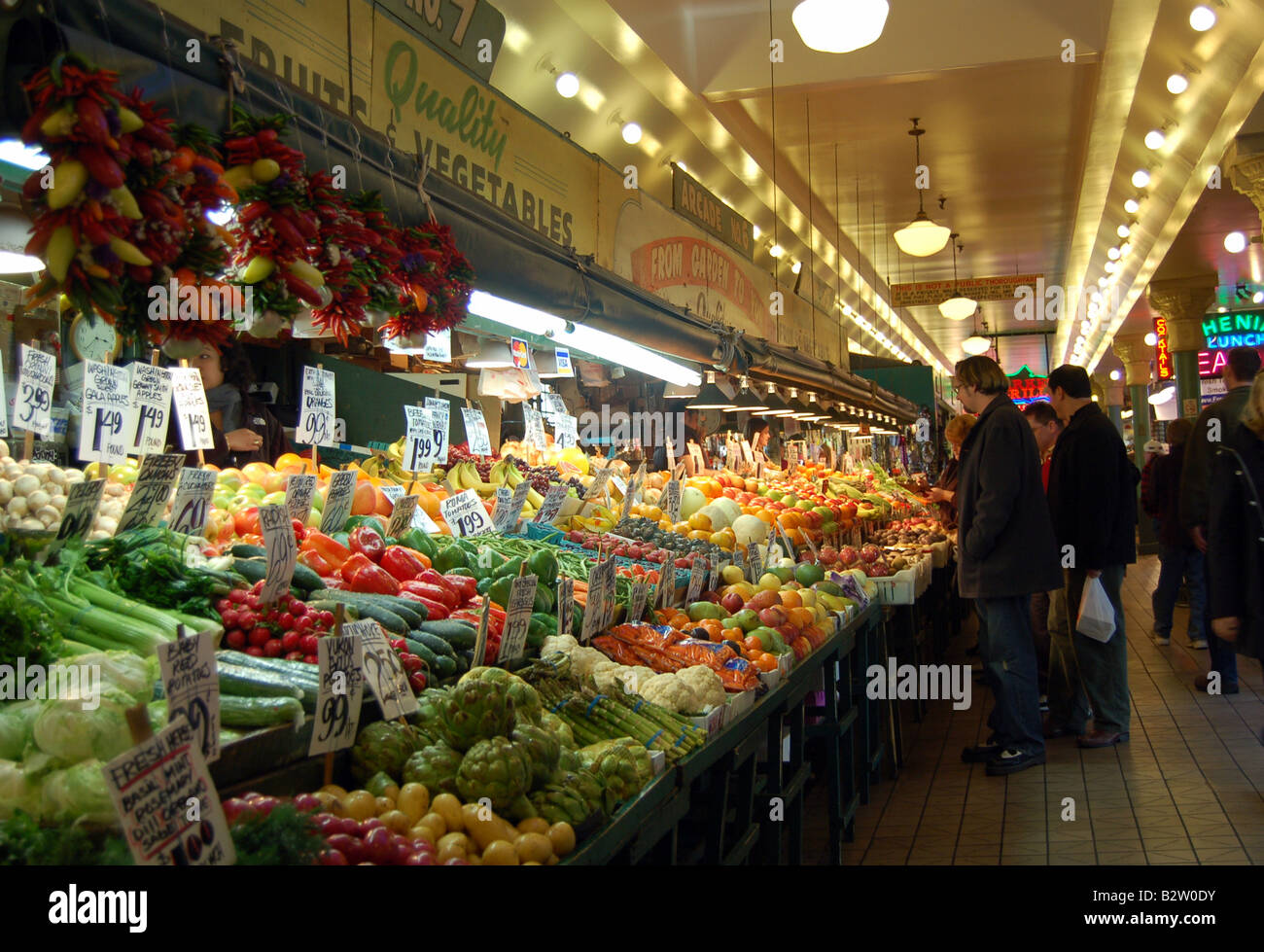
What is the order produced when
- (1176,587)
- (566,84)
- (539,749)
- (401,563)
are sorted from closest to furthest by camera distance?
1. (539,749)
2. (401,563)
3. (566,84)
4. (1176,587)

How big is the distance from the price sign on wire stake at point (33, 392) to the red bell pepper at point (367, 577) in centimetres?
90

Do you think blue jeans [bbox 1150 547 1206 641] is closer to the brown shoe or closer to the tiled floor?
the tiled floor

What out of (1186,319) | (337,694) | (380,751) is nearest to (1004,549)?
(380,751)

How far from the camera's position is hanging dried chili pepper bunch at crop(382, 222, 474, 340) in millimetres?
2689

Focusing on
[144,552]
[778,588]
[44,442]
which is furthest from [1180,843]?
[44,442]

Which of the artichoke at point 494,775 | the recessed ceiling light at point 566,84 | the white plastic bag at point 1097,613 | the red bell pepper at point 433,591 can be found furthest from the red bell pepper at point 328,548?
the recessed ceiling light at point 566,84

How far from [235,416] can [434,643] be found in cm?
426

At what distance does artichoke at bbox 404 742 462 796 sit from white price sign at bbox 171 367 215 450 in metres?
1.69

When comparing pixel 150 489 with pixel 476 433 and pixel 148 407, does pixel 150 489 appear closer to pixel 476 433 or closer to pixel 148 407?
pixel 148 407

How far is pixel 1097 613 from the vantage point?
5711 mm

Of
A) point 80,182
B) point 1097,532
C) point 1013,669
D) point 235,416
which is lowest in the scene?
point 1013,669

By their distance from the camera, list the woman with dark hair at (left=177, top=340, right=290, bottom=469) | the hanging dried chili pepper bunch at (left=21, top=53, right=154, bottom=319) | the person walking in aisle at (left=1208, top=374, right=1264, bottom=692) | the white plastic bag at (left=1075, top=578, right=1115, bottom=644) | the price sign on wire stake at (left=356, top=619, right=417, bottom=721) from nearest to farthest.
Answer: the hanging dried chili pepper bunch at (left=21, top=53, right=154, bottom=319), the price sign on wire stake at (left=356, top=619, right=417, bottom=721), the person walking in aisle at (left=1208, top=374, right=1264, bottom=692), the white plastic bag at (left=1075, top=578, right=1115, bottom=644), the woman with dark hair at (left=177, top=340, right=290, bottom=469)

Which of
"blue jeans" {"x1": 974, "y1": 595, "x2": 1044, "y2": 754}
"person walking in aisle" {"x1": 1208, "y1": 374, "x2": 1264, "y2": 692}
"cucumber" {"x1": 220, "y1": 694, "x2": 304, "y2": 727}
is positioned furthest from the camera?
"blue jeans" {"x1": 974, "y1": 595, "x2": 1044, "y2": 754}

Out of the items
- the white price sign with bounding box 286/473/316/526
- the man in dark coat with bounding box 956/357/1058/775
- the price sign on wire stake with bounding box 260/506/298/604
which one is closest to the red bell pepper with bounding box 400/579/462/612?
the white price sign with bounding box 286/473/316/526
